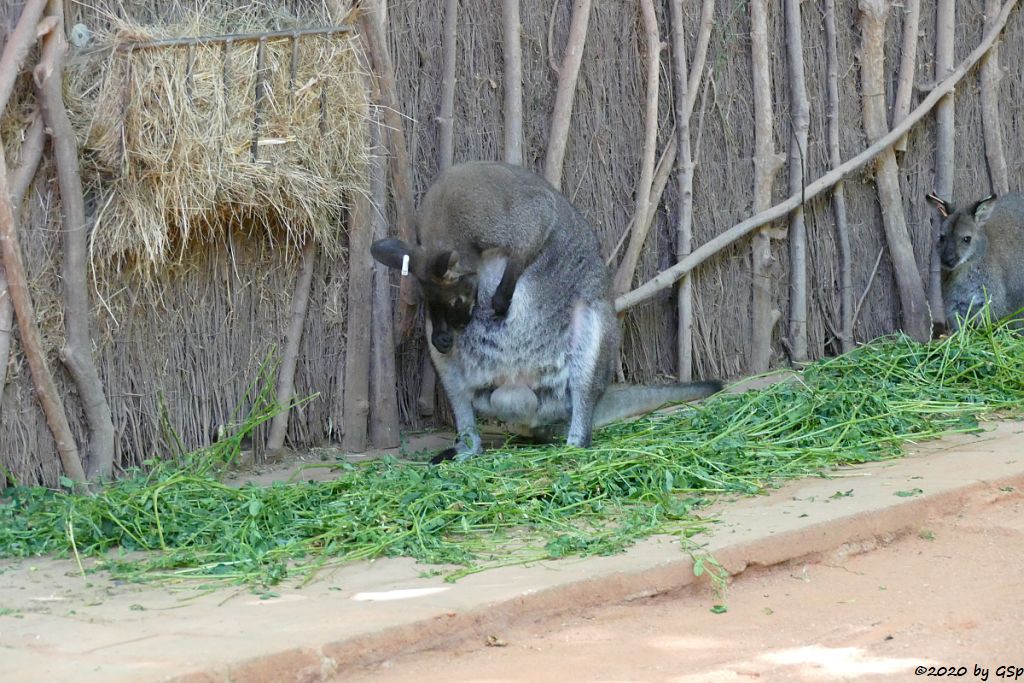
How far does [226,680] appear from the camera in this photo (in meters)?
3.29

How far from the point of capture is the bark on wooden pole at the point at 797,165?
830cm

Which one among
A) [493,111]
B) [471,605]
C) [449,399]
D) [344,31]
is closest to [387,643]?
[471,605]

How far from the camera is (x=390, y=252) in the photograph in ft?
19.7

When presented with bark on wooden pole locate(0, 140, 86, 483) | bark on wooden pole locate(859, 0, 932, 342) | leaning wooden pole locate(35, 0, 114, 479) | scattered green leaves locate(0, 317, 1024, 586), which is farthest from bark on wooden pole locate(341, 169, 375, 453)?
bark on wooden pole locate(859, 0, 932, 342)

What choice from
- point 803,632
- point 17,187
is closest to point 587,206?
point 17,187

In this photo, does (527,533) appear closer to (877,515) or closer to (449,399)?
(877,515)

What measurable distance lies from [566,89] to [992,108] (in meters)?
4.02

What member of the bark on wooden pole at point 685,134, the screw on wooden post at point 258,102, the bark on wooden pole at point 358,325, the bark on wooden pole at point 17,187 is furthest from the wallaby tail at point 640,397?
the bark on wooden pole at point 17,187

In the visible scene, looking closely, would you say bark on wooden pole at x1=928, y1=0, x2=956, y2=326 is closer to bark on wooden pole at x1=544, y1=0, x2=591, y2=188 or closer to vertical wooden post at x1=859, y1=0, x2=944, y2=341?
vertical wooden post at x1=859, y1=0, x2=944, y2=341

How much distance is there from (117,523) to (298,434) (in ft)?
6.28

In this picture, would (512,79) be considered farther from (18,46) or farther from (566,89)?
(18,46)

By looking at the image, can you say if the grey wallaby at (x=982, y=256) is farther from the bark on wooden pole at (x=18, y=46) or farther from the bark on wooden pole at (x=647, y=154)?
the bark on wooden pole at (x=18, y=46)

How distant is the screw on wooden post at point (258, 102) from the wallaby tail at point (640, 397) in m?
2.33

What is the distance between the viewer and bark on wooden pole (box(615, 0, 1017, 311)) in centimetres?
770
